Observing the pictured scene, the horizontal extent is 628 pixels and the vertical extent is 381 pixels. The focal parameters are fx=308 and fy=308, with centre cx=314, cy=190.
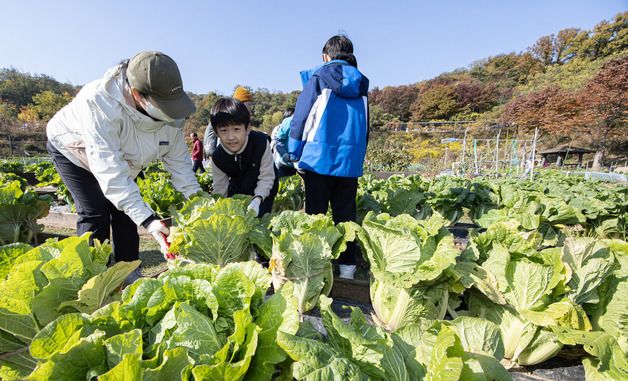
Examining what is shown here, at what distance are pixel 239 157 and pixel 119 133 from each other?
1.20 metres

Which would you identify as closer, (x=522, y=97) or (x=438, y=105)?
(x=522, y=97)

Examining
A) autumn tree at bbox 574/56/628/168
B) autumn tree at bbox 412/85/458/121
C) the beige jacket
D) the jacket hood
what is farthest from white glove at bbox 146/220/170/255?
autumn tree at bbox 412/85/458/121

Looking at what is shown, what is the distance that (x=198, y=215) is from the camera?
2281 mm

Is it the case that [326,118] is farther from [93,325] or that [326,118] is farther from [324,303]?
[93,325]

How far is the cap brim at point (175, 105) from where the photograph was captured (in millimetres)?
2314

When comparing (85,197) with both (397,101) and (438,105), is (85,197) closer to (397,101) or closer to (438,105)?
(438,105)

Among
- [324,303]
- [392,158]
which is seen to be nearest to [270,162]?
[324,303]

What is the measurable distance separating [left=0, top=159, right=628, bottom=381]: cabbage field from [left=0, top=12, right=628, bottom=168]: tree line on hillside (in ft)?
69.7

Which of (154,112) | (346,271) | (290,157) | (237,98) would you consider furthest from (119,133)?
(346,271)

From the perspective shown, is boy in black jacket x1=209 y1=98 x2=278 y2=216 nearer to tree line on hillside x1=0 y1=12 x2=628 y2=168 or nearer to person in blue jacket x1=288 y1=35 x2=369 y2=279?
person in blue jacket x1=288 y1=35 x2=369 y2=279

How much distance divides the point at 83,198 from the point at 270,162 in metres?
1.81

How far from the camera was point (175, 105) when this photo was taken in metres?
2.36

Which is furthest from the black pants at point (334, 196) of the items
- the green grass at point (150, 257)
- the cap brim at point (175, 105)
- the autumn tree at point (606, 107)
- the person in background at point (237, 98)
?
the autumn tree at point (606, 107)

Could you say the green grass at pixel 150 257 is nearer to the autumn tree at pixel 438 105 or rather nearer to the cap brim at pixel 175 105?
the cap brim at pixel 175 105
